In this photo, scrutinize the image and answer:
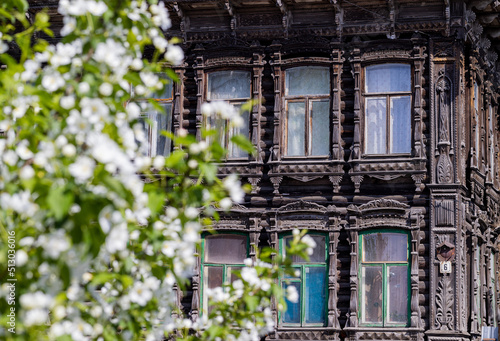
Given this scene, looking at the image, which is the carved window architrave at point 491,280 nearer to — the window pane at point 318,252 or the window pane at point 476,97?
the window pane at point 476,97

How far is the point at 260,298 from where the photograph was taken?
6430mm

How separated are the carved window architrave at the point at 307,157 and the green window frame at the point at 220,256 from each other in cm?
130

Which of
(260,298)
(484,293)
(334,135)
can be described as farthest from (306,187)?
(260,298)

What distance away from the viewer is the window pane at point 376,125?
1561cm

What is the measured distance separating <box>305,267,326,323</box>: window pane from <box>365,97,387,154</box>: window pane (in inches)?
99.7

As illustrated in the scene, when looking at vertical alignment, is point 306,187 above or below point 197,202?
above

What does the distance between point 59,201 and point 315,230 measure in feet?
38.2

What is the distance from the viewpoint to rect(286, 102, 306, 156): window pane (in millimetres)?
15977

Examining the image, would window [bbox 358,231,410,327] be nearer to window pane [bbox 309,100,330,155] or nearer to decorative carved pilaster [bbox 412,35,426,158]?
decorative carved pilaster [bbox 412,35,426,158]

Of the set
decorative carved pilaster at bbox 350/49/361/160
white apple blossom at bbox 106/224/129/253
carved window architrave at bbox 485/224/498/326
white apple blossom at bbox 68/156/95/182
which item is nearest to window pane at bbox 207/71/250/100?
decorative carved pilaster at bbox 350/49/361/160

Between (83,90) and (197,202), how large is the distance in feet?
3.38

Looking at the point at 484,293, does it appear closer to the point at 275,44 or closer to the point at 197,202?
the point at 275,44

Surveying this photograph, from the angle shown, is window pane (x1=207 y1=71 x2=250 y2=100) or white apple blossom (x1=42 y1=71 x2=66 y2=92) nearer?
white apple blossom (x1=42 y1=71 x2=66 y2=92)

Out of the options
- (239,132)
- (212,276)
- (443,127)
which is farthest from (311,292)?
(443,127)
